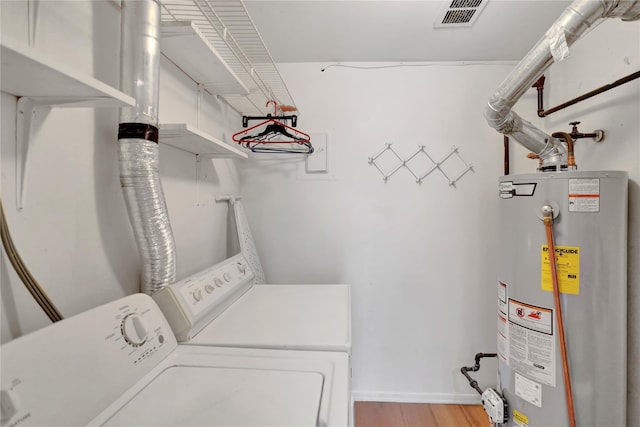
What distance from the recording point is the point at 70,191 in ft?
2.64

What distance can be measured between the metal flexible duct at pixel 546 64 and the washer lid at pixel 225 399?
4.70 ft

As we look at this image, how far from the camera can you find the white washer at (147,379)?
0.54 m

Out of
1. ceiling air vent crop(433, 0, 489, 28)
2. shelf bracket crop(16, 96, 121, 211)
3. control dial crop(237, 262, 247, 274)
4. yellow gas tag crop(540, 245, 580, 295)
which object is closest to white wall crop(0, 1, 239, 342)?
shelf bracket crop(16, 96, 121, 211)

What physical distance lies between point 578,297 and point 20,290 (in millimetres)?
1820

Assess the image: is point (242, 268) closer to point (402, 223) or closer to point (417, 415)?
point (402, 223)

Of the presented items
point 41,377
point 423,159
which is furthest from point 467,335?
point 41,377

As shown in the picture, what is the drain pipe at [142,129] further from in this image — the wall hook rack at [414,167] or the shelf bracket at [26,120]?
the wall hook rack at [414,167]

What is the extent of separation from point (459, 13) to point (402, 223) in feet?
4.24

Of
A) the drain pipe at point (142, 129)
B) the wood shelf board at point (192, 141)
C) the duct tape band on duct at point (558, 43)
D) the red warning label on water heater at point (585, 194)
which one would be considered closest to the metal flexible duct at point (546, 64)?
the duct tape band on duct at point (558, 43)

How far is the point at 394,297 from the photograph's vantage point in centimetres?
207

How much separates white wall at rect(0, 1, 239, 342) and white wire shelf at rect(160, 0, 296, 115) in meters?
0.30

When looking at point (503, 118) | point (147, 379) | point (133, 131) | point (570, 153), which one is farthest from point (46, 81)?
point (570, 153)

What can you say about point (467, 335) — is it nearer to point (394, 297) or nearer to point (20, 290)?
point (394, 297)

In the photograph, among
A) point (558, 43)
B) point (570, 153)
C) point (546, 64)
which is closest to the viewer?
point (558, 43)
